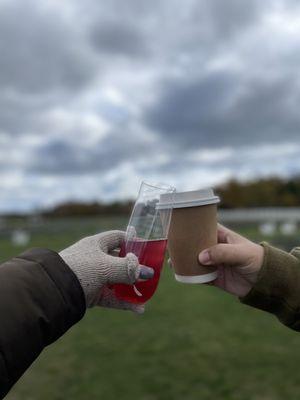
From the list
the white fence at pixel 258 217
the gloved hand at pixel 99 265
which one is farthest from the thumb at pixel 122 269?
the white fence at pixel 258 217

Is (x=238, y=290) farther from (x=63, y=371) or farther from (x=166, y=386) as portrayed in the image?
(x=63, y=371)

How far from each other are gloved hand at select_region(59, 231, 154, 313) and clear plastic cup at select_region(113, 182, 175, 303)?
2.6 inches

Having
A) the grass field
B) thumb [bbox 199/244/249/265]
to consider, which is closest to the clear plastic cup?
thumb [bbox 199/244/249/265]

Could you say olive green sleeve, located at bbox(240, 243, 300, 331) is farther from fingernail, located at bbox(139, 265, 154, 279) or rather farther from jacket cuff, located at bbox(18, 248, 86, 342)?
jacket cuff, located at bbox(18, 248, 86, 342)

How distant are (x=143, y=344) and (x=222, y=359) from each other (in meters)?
1.40

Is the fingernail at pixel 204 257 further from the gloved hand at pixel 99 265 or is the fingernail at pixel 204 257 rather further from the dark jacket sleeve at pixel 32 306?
the dark jacket sleeve at pixel 32 306

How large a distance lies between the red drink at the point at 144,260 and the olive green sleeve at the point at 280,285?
0.62m

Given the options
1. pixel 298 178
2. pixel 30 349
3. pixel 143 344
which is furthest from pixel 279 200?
pixel 30 349

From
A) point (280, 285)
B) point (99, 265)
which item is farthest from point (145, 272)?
point (280, 285)

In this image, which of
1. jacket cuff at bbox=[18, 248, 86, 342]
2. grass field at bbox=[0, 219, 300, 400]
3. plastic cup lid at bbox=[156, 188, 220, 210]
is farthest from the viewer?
grass field at bbox=[0, 219, 300, 400]

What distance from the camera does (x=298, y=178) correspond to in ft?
314

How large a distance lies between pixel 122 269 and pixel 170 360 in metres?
5.21

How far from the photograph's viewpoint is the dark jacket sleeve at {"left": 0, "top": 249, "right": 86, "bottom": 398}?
172 centimetres

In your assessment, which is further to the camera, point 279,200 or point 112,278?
point 279,200
